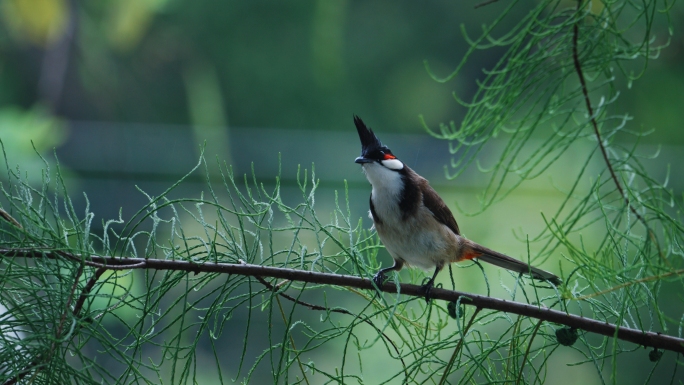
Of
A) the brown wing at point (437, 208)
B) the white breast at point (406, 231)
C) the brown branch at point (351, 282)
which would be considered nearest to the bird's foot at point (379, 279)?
the brown branch at point (351, 282)

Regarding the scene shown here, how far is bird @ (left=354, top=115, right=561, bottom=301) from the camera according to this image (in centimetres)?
126

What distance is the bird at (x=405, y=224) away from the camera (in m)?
1.26

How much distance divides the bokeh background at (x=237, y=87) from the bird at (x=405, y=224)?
2.26m

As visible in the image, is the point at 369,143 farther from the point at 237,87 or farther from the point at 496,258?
the point at 237,87

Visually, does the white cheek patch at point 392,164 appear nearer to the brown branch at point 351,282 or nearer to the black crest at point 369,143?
the black crest at point 369,143

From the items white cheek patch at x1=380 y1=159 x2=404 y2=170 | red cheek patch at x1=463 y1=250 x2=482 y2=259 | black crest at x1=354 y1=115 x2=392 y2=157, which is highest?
black crest at x1=354 y1=115 x2=392 y2=157

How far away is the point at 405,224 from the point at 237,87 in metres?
3.18

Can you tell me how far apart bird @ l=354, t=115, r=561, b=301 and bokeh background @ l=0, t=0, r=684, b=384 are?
2.26 m

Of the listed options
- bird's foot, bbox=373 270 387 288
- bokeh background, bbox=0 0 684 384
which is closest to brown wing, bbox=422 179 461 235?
bird's foot, bbox=373 270 387 288

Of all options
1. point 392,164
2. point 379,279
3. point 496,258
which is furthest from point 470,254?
point 379,279

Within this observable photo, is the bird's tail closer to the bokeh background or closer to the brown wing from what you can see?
the brown wing

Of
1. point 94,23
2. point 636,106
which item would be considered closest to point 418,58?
point 636,106

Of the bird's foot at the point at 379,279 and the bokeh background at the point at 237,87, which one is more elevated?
the bokeh background at the point at 237,87

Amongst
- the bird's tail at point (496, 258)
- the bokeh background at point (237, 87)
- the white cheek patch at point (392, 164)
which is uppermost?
the bokeh background at point (237, 87)
